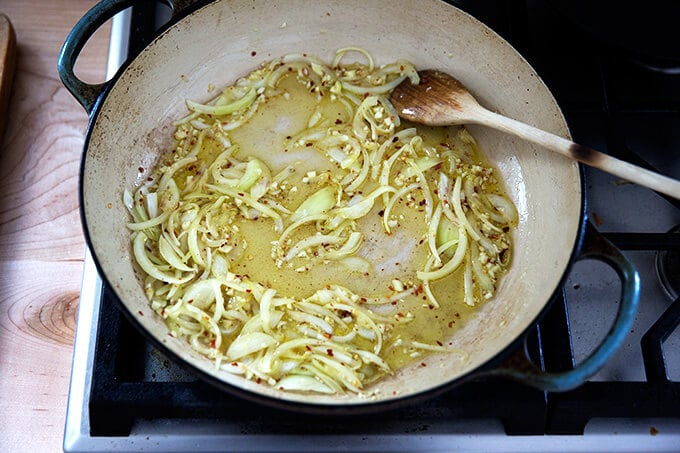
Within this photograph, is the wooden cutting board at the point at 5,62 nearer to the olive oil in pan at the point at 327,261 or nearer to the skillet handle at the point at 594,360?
the olive oil in pan at the point at 327,261

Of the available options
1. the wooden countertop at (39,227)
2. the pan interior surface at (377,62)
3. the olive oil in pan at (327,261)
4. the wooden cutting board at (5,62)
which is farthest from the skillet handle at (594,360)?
the wooden cutting board at (5,62)

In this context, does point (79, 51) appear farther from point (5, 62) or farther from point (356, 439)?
point (356, 439)

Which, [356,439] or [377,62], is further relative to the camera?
[377,62]

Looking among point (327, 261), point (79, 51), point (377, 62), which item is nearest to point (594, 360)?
point (327, 261)

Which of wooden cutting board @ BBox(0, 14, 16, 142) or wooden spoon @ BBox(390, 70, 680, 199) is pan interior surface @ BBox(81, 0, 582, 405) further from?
wooden cutting board @ BBox(0, 14, 16, 142)

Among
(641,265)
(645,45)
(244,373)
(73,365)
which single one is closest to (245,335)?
(244,373)
